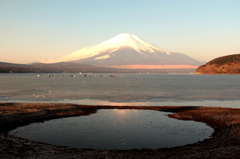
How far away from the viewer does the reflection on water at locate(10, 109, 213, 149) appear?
18.5 m

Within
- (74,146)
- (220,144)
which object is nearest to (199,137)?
(220,144)

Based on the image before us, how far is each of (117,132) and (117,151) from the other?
6.06 m

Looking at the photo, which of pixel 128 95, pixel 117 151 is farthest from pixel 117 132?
pixel 128 95

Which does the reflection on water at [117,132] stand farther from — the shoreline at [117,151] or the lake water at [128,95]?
the lake water at [128,95]

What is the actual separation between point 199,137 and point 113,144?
7733mm

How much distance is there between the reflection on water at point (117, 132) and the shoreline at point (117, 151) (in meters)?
1.44

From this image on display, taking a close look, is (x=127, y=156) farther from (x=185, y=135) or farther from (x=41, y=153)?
(x=185, y=135)

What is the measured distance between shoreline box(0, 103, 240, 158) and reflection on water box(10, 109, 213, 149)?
1.44 m

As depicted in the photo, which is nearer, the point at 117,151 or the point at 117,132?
Result: the point at 117,151

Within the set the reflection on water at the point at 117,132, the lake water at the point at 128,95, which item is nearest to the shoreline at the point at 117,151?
the reflection on water at the point at 117,132

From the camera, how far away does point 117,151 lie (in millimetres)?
15867

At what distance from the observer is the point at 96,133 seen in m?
21.5

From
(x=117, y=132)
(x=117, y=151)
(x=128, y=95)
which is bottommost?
(x=117, y=132)

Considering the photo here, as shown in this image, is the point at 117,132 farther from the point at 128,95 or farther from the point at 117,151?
the point at 128,95
